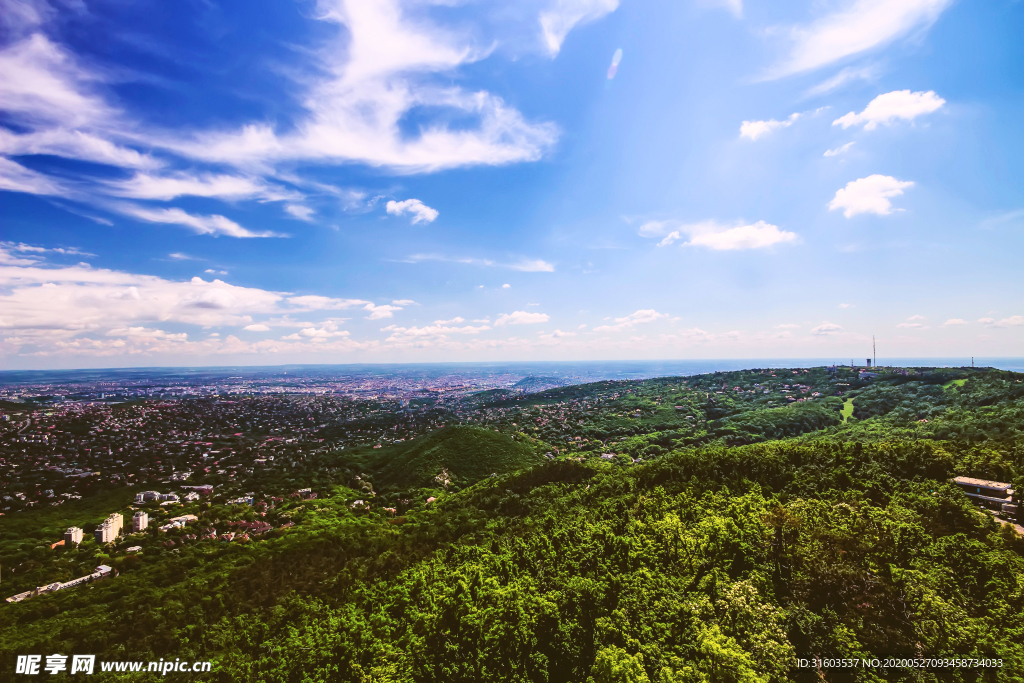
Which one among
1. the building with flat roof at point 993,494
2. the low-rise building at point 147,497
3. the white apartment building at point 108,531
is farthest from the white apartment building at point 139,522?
the building with flat roof at point 993,494

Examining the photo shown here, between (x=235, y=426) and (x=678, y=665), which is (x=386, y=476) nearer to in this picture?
(x=678, y=665)

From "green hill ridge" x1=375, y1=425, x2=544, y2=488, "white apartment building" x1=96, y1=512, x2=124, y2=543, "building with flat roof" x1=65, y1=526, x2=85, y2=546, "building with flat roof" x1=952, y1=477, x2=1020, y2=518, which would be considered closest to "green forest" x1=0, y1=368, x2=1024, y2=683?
"building with flat roof" x1=952, y1=477, x2=1020, y2=518

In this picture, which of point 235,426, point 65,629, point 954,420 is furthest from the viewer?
point 235,426

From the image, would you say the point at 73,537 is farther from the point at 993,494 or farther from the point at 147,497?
the point at 993,494

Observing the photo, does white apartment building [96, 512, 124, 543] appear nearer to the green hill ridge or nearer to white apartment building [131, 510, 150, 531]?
white apartment building [131, 510, 150, 531]

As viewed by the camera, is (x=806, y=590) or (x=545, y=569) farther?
(x=545, y=569)

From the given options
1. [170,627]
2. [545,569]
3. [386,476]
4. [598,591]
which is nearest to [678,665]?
[598,591]

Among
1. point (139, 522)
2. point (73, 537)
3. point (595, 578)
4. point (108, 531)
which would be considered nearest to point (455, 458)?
point (139, 522)
